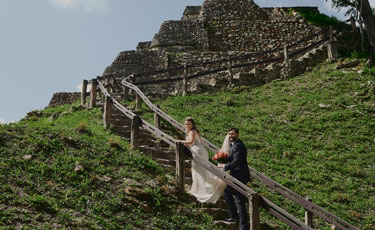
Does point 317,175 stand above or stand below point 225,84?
below

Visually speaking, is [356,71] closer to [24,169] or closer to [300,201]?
[300,201]

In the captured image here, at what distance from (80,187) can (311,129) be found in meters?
8.20

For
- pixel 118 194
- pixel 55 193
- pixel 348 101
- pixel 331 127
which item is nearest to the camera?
pixel 55 193

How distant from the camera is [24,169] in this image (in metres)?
6.11

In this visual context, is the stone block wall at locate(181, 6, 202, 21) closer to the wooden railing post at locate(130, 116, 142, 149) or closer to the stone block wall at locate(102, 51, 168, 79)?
the stone block wall at locate(102, 51, 168, 79)

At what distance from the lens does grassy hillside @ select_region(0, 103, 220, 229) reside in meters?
5.09

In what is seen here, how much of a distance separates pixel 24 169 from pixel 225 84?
11507 millimetres

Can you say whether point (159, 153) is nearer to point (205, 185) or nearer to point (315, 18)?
point (205, 185)

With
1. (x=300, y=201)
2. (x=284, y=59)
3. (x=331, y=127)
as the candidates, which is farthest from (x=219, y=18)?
(x=300, y=201)

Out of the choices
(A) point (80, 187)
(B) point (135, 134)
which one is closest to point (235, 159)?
(A) point (80, 187)

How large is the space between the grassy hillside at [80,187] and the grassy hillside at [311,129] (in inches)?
118

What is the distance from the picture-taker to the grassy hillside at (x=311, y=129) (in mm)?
8820

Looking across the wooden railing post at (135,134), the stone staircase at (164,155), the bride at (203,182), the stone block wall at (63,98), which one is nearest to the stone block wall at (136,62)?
the stone block wall at (63,98)

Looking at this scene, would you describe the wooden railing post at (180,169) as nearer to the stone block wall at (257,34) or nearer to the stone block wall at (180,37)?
the stone block wall at (180,37)
